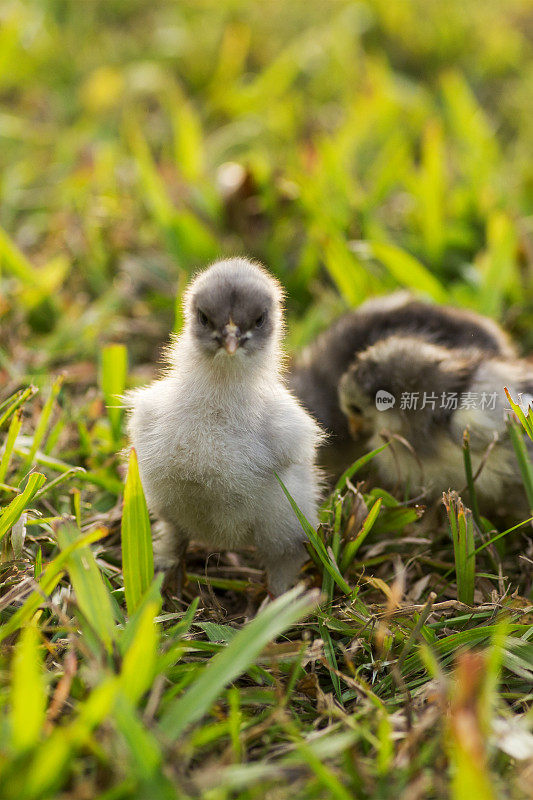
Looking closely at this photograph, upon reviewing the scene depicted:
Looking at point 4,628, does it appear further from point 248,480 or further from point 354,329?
point 354,329

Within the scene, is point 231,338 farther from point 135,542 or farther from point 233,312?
point 135,542

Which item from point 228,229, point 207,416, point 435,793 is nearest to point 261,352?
point 207,416

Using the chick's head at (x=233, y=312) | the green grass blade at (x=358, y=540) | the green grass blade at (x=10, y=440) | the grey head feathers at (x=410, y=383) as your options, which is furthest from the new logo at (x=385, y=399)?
the green grass blade at (x=10, y=440)

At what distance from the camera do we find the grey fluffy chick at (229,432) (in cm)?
200

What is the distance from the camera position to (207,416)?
2.04m

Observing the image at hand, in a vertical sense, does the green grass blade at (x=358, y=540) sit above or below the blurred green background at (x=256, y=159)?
below

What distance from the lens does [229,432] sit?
2027 mm

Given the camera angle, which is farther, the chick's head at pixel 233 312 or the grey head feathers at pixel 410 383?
the grey head feathers at pixel 410 383

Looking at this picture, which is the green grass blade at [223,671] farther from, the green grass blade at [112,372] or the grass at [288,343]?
the green grass blade at [112,372]

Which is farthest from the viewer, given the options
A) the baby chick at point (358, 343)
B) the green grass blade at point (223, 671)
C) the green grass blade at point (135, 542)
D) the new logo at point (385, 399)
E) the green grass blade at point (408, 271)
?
the green grass blade at point (408, 271)

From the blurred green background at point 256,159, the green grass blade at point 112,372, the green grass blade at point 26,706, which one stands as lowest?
the green grass blade at point 26,706

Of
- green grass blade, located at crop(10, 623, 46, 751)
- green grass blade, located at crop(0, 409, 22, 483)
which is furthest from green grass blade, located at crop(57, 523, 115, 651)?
green grass blade, located at crop(0, 409, 22, 483)

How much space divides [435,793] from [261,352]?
1.10 metres

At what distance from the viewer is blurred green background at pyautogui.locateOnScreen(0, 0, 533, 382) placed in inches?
140
